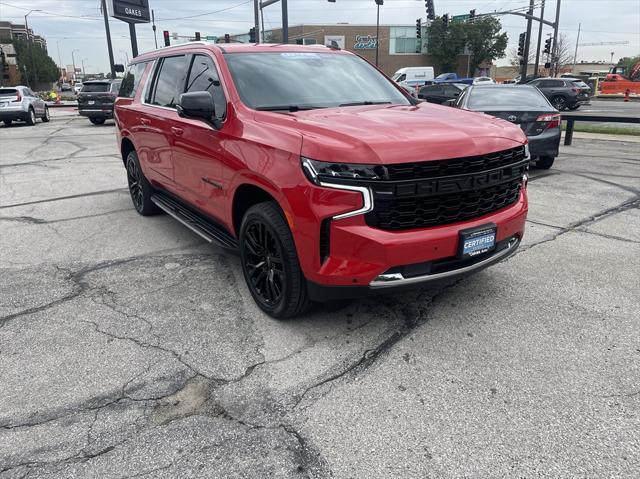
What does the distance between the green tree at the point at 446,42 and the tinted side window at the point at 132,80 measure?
6420 cm

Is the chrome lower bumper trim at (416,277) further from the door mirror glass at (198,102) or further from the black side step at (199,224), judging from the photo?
the door mirror glass at (198,102)

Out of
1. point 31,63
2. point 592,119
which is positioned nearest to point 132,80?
point 592,119

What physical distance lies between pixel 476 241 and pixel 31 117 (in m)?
23.4

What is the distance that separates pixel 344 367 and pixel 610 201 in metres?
5.76

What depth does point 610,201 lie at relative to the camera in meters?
7.13

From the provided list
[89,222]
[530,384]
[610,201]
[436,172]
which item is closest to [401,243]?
[436,172]

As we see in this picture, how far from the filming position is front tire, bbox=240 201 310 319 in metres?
3.35

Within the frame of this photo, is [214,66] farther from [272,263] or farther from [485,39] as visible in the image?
[485,39]

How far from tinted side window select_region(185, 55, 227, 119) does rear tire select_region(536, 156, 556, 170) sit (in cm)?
702

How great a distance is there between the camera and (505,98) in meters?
9.48

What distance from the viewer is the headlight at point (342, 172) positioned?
117 inches

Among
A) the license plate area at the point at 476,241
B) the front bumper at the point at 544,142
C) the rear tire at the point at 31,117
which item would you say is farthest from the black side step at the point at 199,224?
the rear tire at the point at 31,117

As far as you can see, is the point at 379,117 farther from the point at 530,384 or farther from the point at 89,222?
the point at 89,222

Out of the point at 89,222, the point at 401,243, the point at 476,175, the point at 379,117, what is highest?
the point at 379,117
